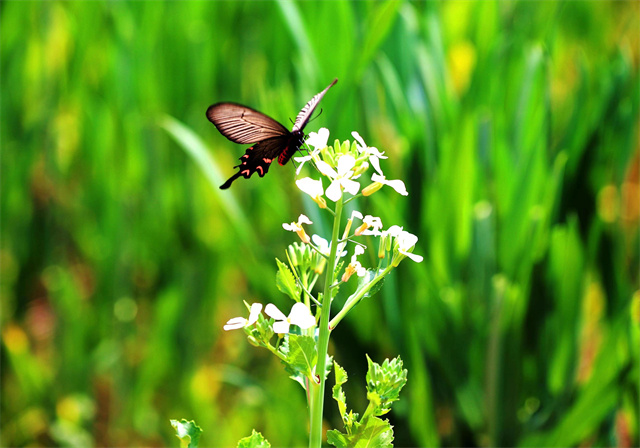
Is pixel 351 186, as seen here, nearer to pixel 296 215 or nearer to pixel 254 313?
pixel 254 313

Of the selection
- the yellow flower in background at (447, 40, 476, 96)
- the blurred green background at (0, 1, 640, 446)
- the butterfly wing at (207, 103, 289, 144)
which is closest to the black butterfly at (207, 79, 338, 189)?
the butterfly wing at (207, 103, 289, 144)

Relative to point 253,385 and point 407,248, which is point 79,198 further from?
point 407,248

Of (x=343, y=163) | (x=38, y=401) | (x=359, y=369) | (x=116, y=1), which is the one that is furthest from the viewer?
(x=116, y=1)

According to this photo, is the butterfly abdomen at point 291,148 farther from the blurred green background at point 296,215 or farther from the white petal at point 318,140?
the blurred green background at point 296,215

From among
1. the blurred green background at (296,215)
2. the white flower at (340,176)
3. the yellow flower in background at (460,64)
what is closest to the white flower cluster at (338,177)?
the white flower at (340,176)

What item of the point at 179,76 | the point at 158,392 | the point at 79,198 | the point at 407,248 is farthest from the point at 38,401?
the point at 407,248

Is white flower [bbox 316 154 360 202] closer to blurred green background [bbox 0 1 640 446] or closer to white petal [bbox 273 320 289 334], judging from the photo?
white petal [bbox 273 320 289 334]
